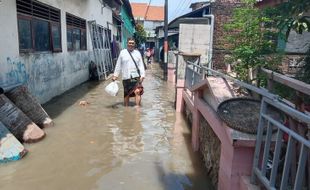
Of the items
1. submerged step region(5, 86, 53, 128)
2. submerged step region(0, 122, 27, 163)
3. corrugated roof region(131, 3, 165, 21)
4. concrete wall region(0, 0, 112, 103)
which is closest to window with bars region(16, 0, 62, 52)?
concrete wall region(0, 0, 112, 103)

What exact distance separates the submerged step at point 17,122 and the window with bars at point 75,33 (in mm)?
6305

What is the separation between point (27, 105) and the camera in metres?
6.26

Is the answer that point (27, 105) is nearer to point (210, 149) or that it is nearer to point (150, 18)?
point (210, 149)

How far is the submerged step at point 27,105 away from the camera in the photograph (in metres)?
6.16

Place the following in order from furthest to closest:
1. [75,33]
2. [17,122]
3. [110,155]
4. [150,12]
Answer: [150,12]
[75,33]
[17,122]
[110,155]

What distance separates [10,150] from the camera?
15.7 ft

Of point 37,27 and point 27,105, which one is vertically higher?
point 37,27

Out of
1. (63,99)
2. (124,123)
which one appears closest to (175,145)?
(124,123)

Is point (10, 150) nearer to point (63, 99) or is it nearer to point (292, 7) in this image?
point (292, 7)

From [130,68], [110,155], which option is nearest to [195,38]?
[130,68]

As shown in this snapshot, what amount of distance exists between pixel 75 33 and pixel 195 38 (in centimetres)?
454

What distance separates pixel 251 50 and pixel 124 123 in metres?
3.50

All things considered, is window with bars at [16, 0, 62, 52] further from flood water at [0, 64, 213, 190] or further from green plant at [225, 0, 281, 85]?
green plant at [225, 0, 281, 85]

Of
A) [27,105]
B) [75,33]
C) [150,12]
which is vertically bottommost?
[27,105]
